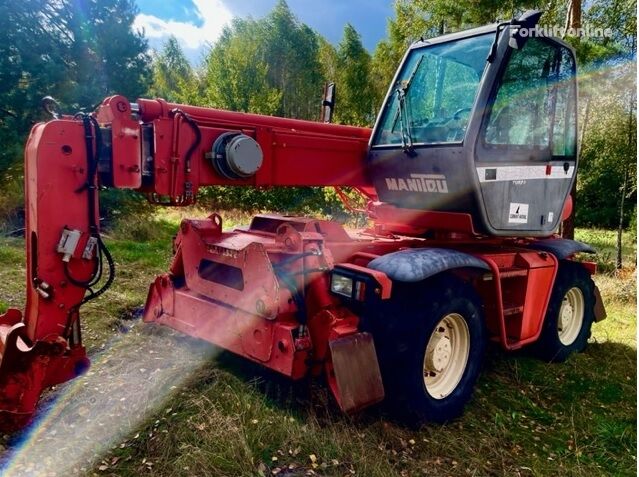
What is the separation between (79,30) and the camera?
1138cm

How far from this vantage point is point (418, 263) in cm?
340

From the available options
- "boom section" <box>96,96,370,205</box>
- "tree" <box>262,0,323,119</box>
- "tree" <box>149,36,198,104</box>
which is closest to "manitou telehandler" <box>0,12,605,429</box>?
"boom section" <box>96,96,370,205</box>

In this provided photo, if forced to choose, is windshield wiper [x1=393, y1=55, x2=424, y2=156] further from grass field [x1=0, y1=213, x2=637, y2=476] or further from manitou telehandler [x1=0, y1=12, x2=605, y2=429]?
grass field [x1=0, y1=213, x2=637, y2=476]

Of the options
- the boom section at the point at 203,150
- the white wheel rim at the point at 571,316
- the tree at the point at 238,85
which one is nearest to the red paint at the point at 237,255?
the boom section at the point at 203,150

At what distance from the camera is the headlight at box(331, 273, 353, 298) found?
3342mm

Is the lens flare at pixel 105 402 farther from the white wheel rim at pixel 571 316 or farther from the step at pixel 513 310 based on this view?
the white wheel rim at pixel 571 316

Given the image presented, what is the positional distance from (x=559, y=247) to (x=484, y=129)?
6.10 feet

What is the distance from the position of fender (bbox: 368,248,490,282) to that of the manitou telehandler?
15 millimetres

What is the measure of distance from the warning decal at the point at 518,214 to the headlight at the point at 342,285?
64.0 inches

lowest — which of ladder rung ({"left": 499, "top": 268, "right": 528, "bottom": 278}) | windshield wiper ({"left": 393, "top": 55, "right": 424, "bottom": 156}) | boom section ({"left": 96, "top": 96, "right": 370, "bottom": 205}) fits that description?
ladder rung ({"left": 499, "top": 268, "right": 528, "bottom": 278})

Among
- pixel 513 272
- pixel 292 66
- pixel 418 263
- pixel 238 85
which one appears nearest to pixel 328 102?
pixel 418 263

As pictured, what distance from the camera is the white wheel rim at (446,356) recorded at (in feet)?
12.1

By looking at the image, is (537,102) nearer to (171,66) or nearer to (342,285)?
(342,285)

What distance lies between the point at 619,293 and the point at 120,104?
830cm
